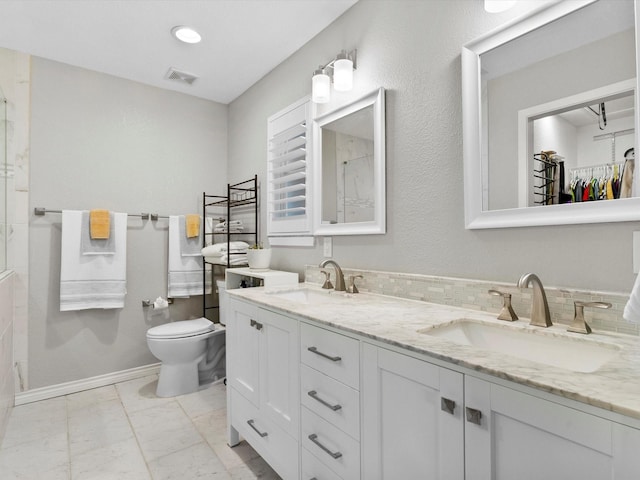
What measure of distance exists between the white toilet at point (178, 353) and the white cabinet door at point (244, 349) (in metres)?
0.72

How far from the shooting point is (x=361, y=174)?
75.4 inches

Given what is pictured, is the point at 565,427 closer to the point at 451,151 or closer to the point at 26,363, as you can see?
the point at 451,151

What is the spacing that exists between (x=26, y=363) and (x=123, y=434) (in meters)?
1.03

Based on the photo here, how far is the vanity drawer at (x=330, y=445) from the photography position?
1.13m

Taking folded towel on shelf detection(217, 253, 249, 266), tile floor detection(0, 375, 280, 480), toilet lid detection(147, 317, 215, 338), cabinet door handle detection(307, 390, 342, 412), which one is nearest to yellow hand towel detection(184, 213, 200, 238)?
folded towel on shelf detection(217, 253, 249, 266)

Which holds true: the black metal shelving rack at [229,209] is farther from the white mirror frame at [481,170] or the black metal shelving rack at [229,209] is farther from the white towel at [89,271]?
the white mirror frame at [481,170]

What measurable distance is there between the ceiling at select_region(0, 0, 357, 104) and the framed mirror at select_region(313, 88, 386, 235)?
24.1 inches

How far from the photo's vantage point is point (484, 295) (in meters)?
1.35

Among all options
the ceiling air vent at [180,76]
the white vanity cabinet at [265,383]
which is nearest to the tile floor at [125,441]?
the white vanity cabinet at [265,383]

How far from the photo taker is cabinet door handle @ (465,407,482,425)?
0.79 metres

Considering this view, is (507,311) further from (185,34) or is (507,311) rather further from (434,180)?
(185,34)

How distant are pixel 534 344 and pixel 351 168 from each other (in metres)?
1.25

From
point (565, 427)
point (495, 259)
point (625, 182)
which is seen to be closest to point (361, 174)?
point (495, 259)

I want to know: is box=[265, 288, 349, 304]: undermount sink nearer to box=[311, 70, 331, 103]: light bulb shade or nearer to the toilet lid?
the toilet lid
